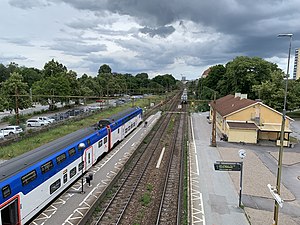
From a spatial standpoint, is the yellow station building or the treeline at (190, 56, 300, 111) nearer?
the yellow station building

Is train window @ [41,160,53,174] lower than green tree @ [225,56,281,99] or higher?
lower

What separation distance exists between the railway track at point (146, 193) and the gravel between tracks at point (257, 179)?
418 centimetres

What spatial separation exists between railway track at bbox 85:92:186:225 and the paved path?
107cm

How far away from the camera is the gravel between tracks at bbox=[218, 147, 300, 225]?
1428 cm

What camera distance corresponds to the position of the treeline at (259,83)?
4431cm

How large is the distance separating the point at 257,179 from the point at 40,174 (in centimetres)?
1550

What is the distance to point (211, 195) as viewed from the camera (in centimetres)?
1678

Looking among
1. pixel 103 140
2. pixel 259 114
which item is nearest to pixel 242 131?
pixel 259 114

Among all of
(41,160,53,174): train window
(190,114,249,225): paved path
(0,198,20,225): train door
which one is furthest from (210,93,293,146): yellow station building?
(0,198,20,225): train door

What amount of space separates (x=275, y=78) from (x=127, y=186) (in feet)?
125

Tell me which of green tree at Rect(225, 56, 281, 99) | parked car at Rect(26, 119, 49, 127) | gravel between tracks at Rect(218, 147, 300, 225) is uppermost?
green tree at Rect(225, 56, 281, 99)

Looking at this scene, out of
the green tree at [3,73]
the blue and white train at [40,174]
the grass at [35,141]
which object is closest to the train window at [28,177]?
the blue and white train at [40,174]

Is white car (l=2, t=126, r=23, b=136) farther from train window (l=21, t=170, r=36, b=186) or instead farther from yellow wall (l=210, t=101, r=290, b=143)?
yellow wall (l=210, t=101, r=290, b=143)

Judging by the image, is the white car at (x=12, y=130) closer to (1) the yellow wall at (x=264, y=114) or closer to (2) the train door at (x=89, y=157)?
(2) the train door at (x=89, y=157)
